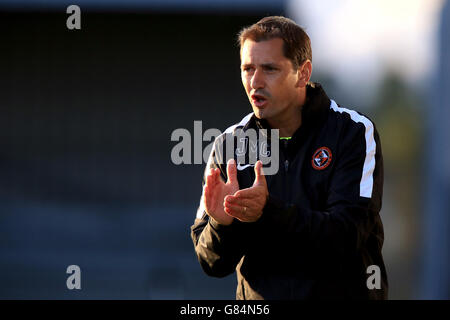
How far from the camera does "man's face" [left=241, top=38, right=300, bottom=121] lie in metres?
2.75

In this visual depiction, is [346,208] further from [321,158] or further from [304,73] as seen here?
[304,73]

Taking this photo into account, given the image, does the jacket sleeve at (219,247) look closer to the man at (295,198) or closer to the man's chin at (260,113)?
the man at (295,198)

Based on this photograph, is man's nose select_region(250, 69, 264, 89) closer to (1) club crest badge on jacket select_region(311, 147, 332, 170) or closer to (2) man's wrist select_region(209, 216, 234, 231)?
(1) club crest badge on jacket select_region(311, 147, 332, 170)

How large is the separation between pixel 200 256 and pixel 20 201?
775 cm

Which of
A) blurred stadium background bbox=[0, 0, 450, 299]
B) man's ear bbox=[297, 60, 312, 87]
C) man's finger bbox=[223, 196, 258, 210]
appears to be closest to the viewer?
man's finger bbox=[223, 196, 258, 210]

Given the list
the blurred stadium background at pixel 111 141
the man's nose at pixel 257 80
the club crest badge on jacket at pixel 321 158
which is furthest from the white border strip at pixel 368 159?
the blurred stadium background at pixel 111 141

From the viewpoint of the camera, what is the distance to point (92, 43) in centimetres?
1008

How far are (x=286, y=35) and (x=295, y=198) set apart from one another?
0.72 m

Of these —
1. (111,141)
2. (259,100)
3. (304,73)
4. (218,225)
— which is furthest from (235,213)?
(111,141)

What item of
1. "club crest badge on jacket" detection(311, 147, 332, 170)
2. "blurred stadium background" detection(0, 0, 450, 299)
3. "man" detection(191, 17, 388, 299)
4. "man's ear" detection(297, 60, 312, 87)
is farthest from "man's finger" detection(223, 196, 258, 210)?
"blurred stadium background" detection(0, 0, 450, 299)
